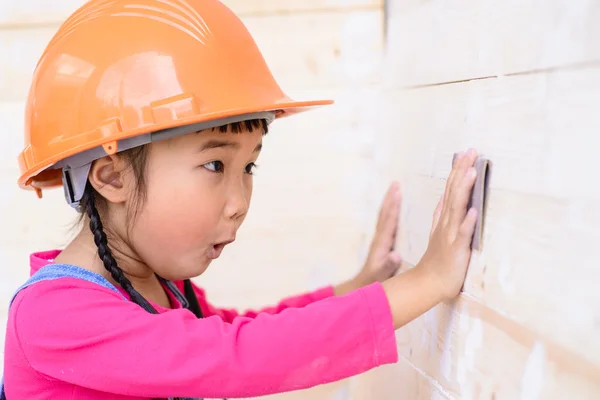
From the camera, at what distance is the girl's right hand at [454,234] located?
26.1 inches

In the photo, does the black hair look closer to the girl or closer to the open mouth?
the girl

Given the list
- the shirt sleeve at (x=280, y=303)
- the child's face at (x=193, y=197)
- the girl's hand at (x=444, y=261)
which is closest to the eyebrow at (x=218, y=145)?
the child's face at (x=193, y=197)

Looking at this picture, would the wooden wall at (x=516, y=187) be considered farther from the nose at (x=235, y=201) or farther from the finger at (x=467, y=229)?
the nose at (x=235, y=201)

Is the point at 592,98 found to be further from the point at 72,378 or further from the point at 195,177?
the point at 72,378

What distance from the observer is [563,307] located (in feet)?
1.60

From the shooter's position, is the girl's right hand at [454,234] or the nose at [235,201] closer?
the girl's right hand at [454,234]

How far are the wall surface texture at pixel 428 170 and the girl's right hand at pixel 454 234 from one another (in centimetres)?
2

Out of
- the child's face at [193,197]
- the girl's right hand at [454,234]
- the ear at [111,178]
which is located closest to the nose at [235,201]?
the child's face at [193,197]

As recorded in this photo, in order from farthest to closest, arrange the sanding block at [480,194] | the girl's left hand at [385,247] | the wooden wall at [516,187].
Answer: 1. the girl's left hand at [385,247]
2. the sanding block at [480,194]
3. the wooden wall at [516,187]

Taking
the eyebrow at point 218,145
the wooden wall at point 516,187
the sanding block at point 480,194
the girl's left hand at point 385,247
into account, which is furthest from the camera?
the girl's left hand at point 385,247

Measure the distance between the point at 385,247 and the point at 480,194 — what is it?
0.32 m

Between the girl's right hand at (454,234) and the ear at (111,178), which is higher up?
the ear at (111,178)

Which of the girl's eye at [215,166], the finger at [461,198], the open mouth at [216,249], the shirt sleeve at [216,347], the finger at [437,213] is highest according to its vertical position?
the girl's eye at [215,166]

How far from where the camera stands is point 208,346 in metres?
0.69
